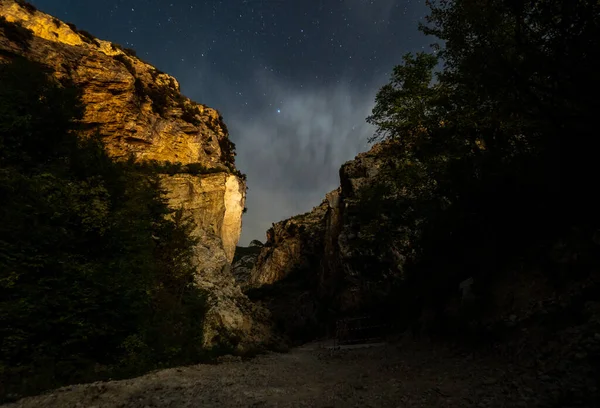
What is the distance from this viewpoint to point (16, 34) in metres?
31.8

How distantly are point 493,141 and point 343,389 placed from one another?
13301 mm

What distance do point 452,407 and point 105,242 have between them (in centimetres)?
1250

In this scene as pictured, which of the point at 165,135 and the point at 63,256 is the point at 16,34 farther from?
the point at 63,256

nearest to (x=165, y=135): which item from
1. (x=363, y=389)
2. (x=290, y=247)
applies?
(x=290, y=247)

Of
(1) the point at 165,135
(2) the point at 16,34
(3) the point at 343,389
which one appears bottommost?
(3) the point at 343,389

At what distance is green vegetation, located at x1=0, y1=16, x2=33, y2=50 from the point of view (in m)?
31.2

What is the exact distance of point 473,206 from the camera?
12.6m

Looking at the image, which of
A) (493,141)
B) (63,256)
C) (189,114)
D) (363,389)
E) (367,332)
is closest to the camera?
(363,389)

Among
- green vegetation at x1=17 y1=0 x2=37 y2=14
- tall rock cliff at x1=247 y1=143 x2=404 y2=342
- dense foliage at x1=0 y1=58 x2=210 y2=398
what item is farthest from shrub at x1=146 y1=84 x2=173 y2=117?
dense foliage at x1=0 y1=58 x2=210 y2=398

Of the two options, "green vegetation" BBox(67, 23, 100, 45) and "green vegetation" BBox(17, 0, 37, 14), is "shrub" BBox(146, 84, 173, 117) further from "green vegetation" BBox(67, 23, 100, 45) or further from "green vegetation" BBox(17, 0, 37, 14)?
"green vegetation" BBox(17, 0, 37, 14)

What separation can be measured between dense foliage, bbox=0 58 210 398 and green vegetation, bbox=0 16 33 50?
28.3 meters

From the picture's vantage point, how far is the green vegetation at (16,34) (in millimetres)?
31172

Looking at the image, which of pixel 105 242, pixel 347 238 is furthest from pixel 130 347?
pixel 347 238

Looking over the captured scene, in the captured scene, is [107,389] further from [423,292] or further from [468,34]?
[468,34]
